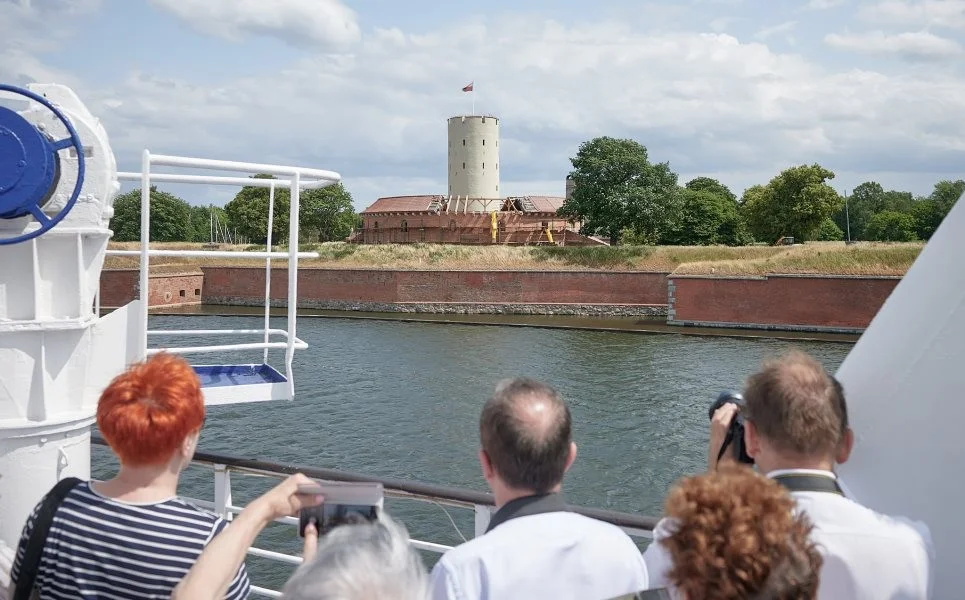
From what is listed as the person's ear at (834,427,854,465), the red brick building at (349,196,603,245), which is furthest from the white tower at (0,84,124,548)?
the red brick building at (349,196,603,245)

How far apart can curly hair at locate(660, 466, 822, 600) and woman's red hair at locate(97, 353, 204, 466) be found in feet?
3.61

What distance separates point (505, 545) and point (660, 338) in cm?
2749

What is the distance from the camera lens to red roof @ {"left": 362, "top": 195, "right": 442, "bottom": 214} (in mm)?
55812

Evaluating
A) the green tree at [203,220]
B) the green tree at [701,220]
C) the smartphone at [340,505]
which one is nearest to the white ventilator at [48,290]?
the smartphone at [340,505]

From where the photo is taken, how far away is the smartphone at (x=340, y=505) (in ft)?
5.80

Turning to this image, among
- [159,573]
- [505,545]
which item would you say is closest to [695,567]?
A: [505,545]

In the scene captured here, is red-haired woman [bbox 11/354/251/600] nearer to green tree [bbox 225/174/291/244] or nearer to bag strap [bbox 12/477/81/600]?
bag strap [bbox 12/477/81/600]

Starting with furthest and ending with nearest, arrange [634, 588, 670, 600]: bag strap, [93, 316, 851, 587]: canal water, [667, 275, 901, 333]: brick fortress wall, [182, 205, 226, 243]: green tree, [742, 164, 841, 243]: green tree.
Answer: [182, 205, 226, 243]: green tree, [742, 164, 841, 243]: green tree, [667, 275, 901, 333]: brick fortress wall, [93, 316, 851, 587]: canal water, [634, 588, 670, 600]: bag strap

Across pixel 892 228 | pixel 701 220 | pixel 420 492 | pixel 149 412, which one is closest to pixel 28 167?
pixel 149 412

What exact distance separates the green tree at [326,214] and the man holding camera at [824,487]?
5695cm

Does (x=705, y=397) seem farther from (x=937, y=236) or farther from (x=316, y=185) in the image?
(x=937, y=236)

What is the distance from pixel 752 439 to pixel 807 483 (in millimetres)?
170

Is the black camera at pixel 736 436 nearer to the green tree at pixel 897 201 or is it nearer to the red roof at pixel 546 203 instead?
the red roof at pixel 546 203

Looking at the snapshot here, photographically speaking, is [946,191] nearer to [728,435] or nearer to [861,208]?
[861,208]
